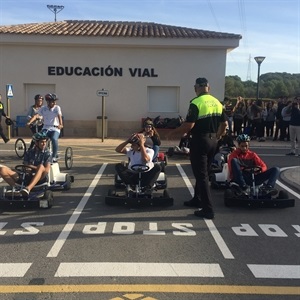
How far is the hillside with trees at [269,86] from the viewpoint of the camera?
164 feet

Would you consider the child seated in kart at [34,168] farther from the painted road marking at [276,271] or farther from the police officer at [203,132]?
the painted road marking at [276,271]

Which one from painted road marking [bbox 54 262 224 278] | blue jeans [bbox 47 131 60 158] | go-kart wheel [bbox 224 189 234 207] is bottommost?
painted road marking [bbox 54 262 224 278]

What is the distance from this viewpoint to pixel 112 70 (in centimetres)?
1892

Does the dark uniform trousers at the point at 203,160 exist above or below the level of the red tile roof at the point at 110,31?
below

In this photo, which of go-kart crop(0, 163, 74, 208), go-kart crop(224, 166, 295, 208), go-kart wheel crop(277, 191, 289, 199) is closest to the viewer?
go-kart crop(0, 163, 74, 208)

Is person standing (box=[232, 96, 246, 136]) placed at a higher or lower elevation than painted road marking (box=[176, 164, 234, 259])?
higher

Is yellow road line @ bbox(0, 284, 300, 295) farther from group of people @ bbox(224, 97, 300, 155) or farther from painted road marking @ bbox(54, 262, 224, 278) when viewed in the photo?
group of people @ bbox(224, 97, 300, 155)

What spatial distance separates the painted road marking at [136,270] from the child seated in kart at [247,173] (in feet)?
9.33

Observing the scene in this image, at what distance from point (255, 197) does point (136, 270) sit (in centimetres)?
328

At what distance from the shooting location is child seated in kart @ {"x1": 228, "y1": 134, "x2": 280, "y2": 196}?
23.7ft

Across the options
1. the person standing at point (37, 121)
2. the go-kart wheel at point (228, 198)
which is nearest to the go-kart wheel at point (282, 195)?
the go-kart wheel at point (228, 198)

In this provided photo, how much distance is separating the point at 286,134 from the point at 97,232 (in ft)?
48.6

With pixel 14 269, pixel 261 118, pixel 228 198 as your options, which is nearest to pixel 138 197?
pixel 228 198

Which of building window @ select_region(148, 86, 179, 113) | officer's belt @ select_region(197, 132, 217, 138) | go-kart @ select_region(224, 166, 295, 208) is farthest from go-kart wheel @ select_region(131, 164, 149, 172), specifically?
building window @ select_region(148, 86, 179, 113)
